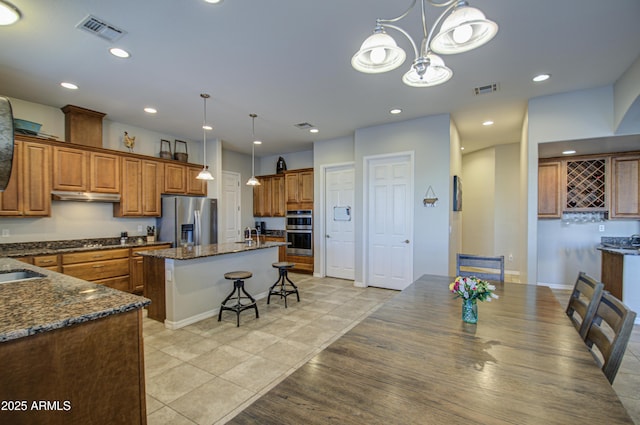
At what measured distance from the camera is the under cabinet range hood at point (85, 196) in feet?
13.0

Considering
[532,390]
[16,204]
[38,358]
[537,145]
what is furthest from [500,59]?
[16,204]

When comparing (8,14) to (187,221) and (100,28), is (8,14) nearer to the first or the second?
(100,28)

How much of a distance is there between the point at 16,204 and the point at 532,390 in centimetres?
531

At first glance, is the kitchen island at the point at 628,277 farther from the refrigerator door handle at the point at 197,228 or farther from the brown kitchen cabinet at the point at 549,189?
the refrigerator door handle at the point at 197,228

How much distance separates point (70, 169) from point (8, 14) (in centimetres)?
239

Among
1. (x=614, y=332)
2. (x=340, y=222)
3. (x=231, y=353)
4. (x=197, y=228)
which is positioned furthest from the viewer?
(x=340, y=222)

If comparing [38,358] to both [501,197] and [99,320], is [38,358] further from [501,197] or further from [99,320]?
[501,197]

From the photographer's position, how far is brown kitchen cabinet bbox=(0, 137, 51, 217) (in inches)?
138

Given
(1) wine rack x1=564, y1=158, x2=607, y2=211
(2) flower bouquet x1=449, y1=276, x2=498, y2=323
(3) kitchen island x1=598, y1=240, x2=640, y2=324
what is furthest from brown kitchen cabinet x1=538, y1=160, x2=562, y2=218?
(2) flower bouquet x1=449, y1=276, x2=498, y2=323

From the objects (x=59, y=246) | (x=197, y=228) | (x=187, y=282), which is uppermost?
(x=197, y=228)

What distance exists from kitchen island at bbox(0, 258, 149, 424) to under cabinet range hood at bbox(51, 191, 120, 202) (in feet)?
9.99

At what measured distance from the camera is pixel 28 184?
3639 millimetres

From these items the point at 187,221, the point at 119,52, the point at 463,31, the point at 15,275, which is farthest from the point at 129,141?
the point at 463,31

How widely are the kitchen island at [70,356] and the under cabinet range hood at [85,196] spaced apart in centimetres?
304
